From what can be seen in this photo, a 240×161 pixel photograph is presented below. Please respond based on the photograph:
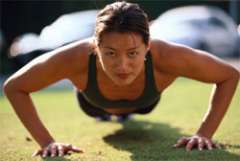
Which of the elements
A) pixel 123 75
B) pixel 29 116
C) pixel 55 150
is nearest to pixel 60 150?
pixel 55 150

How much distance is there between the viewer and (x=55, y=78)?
3803 millimetres

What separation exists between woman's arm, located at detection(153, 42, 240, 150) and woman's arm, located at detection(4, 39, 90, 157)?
65cm

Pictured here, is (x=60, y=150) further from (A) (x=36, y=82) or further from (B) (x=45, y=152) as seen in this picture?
(A) (x=36, y=82)

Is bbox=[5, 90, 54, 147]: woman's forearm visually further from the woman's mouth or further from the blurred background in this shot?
the blurred background

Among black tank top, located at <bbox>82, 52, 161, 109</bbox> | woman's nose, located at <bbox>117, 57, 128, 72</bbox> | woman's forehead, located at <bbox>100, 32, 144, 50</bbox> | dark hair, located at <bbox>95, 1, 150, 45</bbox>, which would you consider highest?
dark hair, located at <bbox>95, 1, 150, 45</bbox>

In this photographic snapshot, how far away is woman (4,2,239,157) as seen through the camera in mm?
3426

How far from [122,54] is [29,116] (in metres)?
0.80

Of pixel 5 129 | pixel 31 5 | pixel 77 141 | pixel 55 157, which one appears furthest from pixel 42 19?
pixel 55 157

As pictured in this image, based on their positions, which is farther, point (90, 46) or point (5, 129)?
point (5, 129)

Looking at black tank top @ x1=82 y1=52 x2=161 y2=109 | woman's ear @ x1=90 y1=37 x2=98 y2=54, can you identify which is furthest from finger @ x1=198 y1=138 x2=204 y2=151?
woman's ear @ x1=90 y1=37 x2=98 y2=54

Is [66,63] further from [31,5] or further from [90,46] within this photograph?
[31,5]

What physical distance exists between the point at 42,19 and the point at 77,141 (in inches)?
317

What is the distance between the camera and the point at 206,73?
3.81 m

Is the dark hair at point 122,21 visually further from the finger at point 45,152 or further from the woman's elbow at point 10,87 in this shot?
the finger at point 45,152
